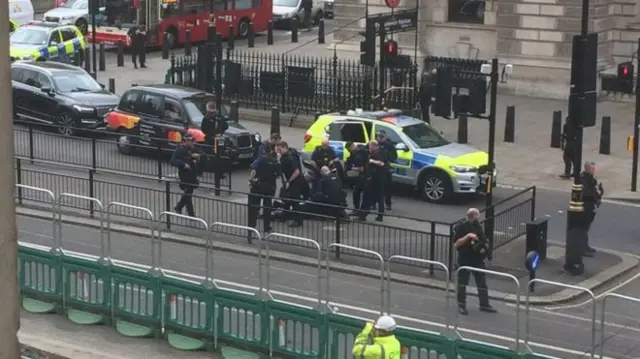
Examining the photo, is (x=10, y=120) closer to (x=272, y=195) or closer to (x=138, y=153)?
(x=272, y=195)

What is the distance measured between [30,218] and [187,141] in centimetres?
378

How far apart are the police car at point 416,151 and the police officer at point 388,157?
577 millimetres

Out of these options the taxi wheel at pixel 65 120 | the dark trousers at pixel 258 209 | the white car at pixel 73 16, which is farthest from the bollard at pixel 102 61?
the dark trousers at pixel 258 209

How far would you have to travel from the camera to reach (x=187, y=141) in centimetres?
2269

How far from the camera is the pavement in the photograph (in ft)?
45.4

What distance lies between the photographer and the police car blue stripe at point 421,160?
960 inches

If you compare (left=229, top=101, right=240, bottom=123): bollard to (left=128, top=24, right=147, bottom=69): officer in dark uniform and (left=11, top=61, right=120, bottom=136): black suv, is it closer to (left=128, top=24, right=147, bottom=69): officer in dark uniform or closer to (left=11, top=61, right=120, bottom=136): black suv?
(left=11, top=61, right=120, bottom=136): black suv

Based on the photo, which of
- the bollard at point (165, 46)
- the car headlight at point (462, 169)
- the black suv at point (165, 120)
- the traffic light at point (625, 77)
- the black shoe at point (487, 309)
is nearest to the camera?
the black shoe at point (487, 309)

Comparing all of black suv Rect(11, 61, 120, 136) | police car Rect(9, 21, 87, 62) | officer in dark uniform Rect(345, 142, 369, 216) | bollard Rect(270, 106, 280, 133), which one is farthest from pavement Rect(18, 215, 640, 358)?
police car Rect(9, 21, 87, 62)

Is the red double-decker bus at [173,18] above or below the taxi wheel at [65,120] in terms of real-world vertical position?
above

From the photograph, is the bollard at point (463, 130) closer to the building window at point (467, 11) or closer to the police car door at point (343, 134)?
the police car door at point (343, 134)

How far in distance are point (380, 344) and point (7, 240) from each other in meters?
4.41

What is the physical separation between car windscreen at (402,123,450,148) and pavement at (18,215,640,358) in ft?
22.9

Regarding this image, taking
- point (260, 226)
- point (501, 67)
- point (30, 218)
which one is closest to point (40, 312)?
point (30, 218)
